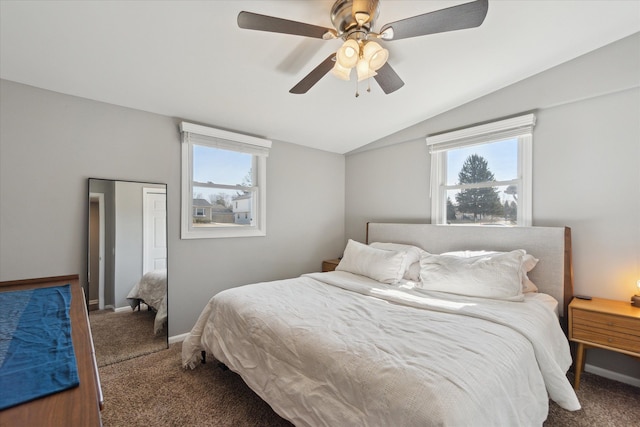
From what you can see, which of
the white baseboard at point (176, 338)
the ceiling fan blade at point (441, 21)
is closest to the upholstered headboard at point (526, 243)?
the ceiling fan blade at point (441, 21)

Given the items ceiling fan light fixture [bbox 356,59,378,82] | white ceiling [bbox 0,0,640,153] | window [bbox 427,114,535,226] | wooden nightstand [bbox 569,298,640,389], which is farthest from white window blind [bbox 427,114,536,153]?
ceiling fan light fixture [bbox 356,59,378,82]

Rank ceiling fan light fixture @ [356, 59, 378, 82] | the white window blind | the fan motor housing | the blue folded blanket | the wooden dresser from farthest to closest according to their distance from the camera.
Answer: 1. the white window blind
2. ceiling fan light fixture @ [356, 59, 378, 82]
3. the fan motor housing
4. the blue folded blanket
5. the wooden dresser

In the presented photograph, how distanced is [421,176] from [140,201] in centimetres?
313

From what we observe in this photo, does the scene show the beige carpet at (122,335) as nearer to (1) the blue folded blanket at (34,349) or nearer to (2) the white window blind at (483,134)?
(1) the blue folded blanket at (34,349)

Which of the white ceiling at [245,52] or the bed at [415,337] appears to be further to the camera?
the white ceiling at [245,52]

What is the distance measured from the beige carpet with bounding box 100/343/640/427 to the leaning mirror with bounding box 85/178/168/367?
0.29 m

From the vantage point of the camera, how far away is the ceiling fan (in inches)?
56.6

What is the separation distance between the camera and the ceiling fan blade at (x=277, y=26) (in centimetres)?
146

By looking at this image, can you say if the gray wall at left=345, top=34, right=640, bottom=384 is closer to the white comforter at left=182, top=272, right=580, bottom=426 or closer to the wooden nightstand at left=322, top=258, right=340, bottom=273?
the white comforter at left=182, top=272, right=580, bottom=426

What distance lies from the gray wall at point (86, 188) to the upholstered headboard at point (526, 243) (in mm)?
1756

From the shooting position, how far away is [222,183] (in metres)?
3.44

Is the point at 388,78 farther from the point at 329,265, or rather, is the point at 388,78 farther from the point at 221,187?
the point at 329,265

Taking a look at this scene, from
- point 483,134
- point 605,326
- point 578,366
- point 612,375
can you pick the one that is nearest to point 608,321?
point 605,326

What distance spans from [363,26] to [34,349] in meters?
2.09
